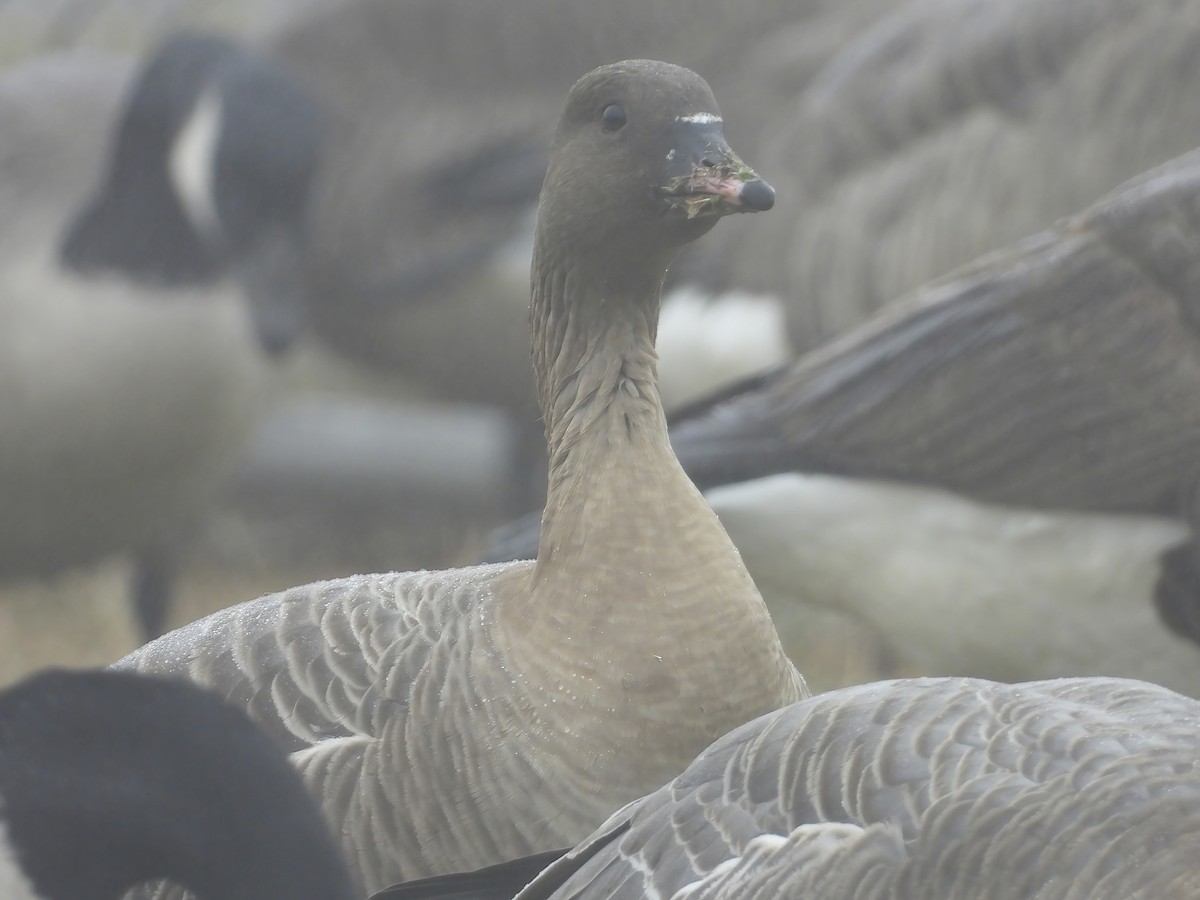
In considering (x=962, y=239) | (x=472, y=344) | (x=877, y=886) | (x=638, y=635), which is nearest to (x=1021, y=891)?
(x=877, y=886)

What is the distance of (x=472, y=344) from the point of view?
6914 millimetres

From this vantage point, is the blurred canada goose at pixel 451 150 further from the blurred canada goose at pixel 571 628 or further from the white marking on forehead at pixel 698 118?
the white marking on forehead at pixel 698 118

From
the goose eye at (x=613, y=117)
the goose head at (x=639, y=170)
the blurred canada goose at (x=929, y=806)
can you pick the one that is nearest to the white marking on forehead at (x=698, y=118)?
the goose head at (x=639, y=170)

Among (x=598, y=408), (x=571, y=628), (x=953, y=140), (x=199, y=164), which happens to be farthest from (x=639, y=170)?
(x=199, y=164)

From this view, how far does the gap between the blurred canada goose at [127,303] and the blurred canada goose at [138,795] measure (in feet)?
9.88

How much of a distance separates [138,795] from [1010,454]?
2.13m

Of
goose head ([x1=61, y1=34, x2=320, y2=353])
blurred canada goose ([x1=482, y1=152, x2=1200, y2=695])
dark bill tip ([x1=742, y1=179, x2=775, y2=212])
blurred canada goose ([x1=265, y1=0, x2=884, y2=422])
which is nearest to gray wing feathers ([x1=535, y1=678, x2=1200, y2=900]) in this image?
dark bill tip ([x1=742, y1=179, x2=775, y2=212])

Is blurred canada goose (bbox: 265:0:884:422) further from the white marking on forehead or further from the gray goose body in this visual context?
the white marking on forehead

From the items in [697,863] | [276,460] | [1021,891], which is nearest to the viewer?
[1021,891]

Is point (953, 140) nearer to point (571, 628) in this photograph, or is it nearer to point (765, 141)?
point (765, 141)

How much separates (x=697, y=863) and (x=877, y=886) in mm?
302

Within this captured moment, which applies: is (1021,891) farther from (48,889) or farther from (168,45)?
(168,45)

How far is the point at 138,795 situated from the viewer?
258 centimetres

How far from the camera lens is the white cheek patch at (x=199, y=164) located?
6113mm
